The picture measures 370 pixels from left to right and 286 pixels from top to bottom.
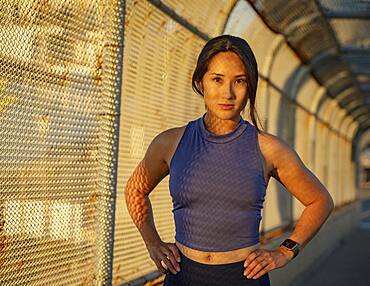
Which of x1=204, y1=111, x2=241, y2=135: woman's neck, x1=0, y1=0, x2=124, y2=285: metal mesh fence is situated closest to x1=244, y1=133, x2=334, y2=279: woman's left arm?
x1=204, y1=111, x2=241, y2=135: woman's neck

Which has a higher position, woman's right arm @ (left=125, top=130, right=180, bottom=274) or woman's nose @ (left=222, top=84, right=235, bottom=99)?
woman's nose @ (left=222, top=84, right=235, bottom=99)

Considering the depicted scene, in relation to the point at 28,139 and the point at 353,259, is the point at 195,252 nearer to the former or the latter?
the point at 28,139

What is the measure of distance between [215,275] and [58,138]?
1360mm

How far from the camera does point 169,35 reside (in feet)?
18.7

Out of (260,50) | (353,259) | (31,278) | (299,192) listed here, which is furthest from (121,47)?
(353,259)

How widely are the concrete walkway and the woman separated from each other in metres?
8.42

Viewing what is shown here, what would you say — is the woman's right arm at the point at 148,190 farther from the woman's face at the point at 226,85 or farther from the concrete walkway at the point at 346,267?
the concrete walkway at the point at 346,267

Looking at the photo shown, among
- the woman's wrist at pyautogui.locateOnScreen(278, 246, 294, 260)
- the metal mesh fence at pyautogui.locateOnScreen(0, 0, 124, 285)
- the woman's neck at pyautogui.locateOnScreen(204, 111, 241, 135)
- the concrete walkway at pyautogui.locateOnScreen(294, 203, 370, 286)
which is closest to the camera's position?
the woman's neck at pyautogui.locateOnScreen(204, 111, 241, 135)

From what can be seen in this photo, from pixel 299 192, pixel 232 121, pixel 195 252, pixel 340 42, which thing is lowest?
pixel 195 252

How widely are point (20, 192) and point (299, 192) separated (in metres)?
1.18

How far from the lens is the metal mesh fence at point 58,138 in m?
3.58

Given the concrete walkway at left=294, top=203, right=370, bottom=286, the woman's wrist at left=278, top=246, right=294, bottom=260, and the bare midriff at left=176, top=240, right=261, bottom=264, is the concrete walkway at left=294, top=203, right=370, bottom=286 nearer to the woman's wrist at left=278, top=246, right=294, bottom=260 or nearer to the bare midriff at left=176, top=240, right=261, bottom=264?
the woman's wrist at left=278, top=246, right=294, bottom=260

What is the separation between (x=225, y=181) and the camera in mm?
2891

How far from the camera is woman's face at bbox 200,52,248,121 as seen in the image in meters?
2.96
